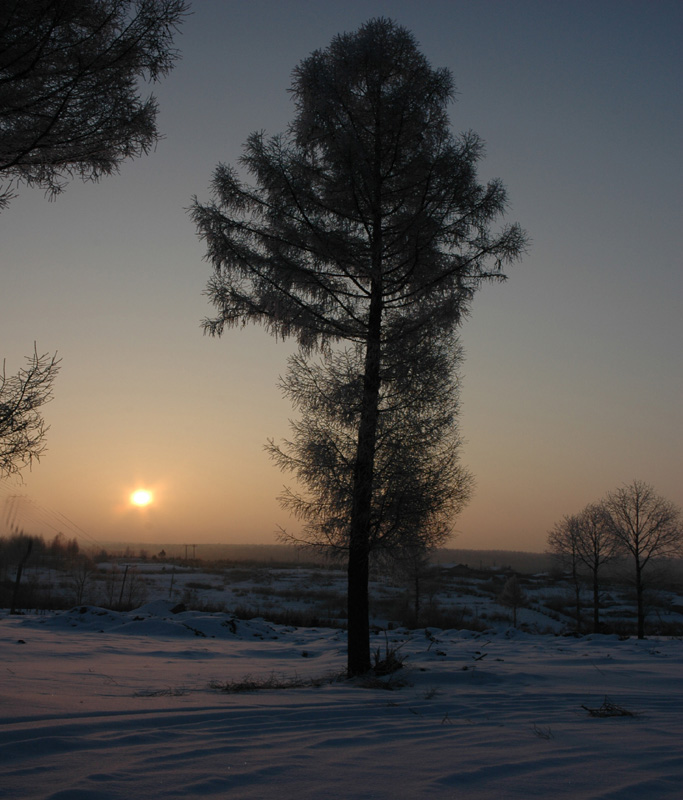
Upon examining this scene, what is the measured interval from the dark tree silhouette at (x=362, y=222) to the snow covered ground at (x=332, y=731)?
254cm

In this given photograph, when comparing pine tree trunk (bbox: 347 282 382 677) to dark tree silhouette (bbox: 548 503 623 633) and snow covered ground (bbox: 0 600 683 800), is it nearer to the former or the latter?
snow covered ground (bbox: 0 600 683 800)

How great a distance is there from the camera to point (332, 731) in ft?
14.8

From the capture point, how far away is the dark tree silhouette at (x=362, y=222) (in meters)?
8.96

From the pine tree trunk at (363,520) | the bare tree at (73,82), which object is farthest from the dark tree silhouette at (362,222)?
the bare tree at (73,82)

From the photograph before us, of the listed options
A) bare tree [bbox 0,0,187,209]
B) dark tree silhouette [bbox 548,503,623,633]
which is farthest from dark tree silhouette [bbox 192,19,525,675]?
dark tree silhouette [bbox 548,503,623,633]

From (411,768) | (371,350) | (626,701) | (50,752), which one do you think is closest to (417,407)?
(371,350)

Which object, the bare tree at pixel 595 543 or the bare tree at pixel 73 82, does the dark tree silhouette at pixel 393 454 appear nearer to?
the bare tree at pixel 73 82

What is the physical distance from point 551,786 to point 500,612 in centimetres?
3730

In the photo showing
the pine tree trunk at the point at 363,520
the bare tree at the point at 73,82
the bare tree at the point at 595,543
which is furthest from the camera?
the bare tree at the point at 595,543

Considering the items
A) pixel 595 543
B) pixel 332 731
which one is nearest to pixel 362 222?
pixel 332 731

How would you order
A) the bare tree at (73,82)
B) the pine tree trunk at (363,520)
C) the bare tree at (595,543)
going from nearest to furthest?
1. the bare tree at (73,82)
2. the pine tree trunk at (363,520)
3. the bare tree at (595,543)

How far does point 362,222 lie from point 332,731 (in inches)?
302

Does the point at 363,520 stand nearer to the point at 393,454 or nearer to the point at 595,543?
the point at 393,454

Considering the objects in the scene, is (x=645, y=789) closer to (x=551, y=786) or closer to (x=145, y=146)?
(x=551, y=786)
